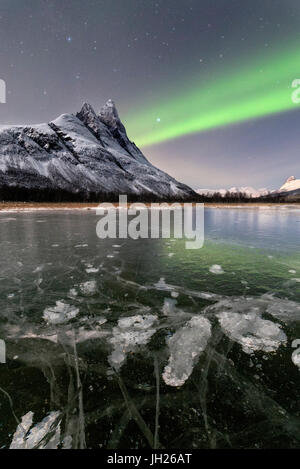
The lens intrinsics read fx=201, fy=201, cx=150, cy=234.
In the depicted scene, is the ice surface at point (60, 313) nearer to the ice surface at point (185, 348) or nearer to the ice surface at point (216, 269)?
the ice surface at point (185, 348)

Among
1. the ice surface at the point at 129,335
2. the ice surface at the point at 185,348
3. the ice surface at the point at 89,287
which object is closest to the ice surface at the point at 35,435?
the ice surface at the point at 129,335

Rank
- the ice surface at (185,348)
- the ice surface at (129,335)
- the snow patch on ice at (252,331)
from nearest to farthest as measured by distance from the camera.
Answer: the ice surface at (185,348), the ice surface at (129,335), the snow patch on ice at (252,331)

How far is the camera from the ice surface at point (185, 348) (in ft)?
9.86

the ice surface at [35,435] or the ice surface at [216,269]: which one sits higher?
the ice surface at [216,269]

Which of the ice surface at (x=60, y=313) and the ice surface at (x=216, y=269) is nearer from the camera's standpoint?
the ice surface at (x=60, y=313)

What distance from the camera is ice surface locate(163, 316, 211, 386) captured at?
301cm

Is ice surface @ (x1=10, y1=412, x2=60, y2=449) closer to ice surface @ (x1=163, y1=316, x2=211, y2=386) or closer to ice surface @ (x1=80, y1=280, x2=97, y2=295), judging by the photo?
ice surface @ (x1=163, y1=316, x2=211, y2=386)

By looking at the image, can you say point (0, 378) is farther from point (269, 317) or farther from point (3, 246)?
point (3, 246)

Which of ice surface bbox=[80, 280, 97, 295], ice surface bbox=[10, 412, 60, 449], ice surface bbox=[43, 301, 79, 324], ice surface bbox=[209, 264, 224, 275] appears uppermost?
ice surface bbox=[209, 264, 224, 275]

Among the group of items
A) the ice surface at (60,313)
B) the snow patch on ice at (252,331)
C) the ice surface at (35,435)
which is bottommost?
the ice surface at (35,435)

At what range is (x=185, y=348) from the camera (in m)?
3.54

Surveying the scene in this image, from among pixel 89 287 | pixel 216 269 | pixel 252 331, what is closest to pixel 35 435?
pixel 252 331

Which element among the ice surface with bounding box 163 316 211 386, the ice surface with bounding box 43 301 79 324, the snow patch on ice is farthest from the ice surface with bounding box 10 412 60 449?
the snow patch on ice
